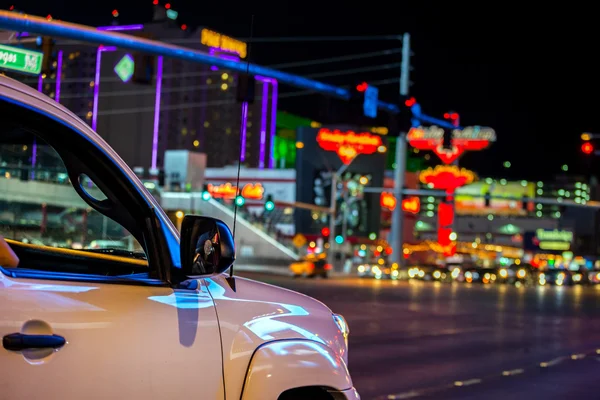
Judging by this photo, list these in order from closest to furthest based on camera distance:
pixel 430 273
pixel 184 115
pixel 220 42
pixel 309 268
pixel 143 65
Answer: pixel 143 65, pixel 220 42, pixel 309 268, pixel 430 273, pixel 184 115

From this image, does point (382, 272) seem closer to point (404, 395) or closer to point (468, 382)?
point (468, 382)

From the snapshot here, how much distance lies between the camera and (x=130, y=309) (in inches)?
117

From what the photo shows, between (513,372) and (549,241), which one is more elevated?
(549,241)

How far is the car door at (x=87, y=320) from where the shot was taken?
263cm

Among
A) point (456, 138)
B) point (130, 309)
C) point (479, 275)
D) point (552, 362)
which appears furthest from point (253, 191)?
point (130, 309)

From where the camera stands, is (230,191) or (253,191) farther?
(253,191)

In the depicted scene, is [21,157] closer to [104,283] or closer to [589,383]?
[104,283]

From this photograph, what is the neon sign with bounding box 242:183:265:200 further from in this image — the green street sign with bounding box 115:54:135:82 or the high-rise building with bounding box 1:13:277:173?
the green street sign with bounding box 115:54:135:82

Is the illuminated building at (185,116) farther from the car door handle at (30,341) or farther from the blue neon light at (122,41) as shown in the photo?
the car door handle at (30,341)

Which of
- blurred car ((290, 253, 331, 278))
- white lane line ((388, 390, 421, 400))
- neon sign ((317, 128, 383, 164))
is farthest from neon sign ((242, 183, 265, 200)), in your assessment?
white lane line ((388, 390, 421, 400))

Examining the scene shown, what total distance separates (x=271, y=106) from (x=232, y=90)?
7352mm

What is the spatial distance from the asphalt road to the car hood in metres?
6.32

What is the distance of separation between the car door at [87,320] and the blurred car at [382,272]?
49.8 m

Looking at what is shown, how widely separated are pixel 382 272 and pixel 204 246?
5042 centimetres
